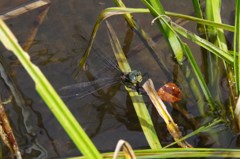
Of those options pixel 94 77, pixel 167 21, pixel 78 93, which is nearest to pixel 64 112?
pixel 167 21

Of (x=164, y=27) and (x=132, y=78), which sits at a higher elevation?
(x=164, y=27)

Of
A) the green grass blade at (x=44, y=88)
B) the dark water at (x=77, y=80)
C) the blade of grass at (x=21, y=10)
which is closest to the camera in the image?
the green grass blade at (x=44, y=88)

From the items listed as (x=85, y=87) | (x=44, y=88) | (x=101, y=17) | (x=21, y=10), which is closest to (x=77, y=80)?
(x=85, y=87)

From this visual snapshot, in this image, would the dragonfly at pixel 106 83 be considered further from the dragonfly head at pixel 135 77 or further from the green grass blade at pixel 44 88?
the green grass blade at pixel 44 88

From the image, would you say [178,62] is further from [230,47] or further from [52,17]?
[52,17]

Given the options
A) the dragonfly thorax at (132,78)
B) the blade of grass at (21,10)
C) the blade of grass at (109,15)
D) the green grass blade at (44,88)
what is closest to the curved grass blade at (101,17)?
the blade of grass at (109,15)

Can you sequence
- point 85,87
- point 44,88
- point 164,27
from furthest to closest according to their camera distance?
point 85,87
point 164,27
point 44,88

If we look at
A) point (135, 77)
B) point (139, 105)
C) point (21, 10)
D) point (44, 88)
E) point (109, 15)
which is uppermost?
point (21, 10)

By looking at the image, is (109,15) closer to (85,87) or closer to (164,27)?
(164,27)
